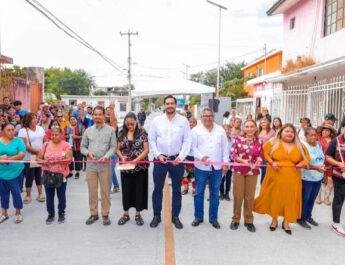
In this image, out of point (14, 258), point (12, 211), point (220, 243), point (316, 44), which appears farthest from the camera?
point (316, 44)

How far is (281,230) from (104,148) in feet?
9.45

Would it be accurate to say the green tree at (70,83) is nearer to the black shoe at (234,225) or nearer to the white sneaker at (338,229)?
the black shoe at (234,225)

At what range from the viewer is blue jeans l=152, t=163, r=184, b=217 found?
4895mm

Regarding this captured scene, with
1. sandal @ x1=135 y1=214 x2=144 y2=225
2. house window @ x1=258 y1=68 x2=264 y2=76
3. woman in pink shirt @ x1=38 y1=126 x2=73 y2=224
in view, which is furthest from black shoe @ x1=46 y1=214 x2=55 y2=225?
house window @ x1=258 y1=68 x2=264 y2=76

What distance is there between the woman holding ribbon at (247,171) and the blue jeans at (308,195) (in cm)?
84

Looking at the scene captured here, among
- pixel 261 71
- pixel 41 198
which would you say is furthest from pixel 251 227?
pixel 261 71

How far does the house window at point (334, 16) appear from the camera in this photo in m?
10.6

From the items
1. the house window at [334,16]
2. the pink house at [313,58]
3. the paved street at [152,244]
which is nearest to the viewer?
the paved street at [152,244]

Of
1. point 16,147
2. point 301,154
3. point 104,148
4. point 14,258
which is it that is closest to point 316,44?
point 301,154

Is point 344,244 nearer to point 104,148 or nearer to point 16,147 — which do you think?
point 104,148

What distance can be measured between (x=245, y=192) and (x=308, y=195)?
1018 millimetres

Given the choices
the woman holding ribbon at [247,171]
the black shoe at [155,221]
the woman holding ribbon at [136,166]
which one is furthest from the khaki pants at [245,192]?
the woman holding ribbon at [136,166]

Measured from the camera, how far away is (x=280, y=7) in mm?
14766

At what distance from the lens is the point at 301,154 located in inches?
184
